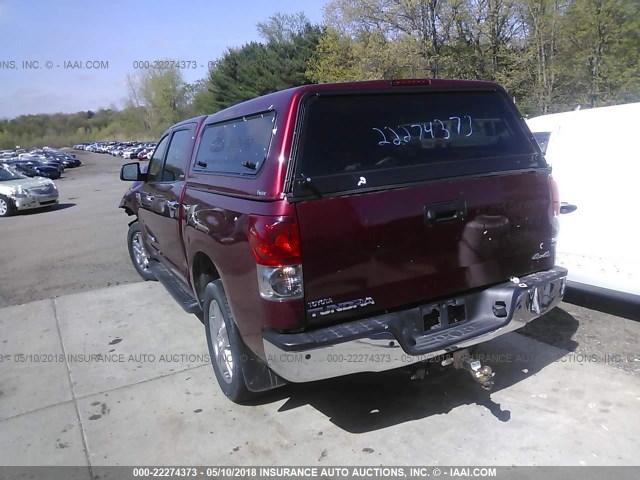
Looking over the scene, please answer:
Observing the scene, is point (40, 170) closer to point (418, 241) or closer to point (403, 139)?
point (403, 139)

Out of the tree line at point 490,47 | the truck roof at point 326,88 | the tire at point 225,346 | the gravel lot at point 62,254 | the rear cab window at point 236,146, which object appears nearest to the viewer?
the truck roof at point 326,88

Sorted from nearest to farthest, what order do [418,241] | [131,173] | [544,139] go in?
[418,241] < [544,139] < [131,173]

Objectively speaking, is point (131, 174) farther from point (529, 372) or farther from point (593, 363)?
point (593, 363)

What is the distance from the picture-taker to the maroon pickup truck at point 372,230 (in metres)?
2.79

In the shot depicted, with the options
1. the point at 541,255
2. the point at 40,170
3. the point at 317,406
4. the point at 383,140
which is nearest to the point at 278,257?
the point at 383,140

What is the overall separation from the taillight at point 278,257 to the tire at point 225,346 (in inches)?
28.2

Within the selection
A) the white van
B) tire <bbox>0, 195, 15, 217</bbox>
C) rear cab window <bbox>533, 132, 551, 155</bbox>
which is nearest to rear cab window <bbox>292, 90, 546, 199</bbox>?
the white van

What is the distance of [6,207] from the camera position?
16.0 meters

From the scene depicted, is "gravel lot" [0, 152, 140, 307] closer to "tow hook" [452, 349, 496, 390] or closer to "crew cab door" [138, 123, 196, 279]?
"crew cab door" [138, 123, 196, 279]

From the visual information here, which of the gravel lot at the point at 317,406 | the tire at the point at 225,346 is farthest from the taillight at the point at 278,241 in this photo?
the gravel lot at the point at 317,406

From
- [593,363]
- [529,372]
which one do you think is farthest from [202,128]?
[593,363]

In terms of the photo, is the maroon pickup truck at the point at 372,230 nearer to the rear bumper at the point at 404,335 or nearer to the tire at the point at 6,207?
the rear bumper at the point at 404,335

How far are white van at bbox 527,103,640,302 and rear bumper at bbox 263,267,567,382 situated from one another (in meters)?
1.41

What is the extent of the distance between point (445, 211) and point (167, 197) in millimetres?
2730
